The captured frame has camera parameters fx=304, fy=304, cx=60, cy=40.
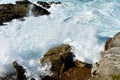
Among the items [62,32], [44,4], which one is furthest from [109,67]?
[44,4]

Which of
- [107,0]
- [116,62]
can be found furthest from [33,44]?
[107,0]

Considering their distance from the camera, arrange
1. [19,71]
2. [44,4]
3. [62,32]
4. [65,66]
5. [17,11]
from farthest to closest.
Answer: [44,4] → [17,11] → [62,32] → [65,66] → [19,71]

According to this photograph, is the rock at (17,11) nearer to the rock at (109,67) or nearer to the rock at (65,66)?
the rock at (65,66)

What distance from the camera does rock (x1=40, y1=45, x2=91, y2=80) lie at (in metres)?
13.4

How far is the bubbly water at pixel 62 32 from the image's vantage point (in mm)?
15249

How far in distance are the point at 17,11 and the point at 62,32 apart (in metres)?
3.97

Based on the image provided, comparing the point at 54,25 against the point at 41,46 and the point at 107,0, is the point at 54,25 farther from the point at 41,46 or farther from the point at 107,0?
the point at 107,0

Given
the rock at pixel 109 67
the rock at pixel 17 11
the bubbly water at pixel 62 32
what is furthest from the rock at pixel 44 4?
the rock at pixel 109 67

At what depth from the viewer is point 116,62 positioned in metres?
9.92

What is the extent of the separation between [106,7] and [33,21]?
6.24 meters

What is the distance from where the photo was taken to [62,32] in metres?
18.7

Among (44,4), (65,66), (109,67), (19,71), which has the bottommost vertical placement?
(19,71)

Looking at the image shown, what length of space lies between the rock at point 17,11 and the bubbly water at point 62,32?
0.35 m

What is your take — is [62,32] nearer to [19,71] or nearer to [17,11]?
[17,11]
